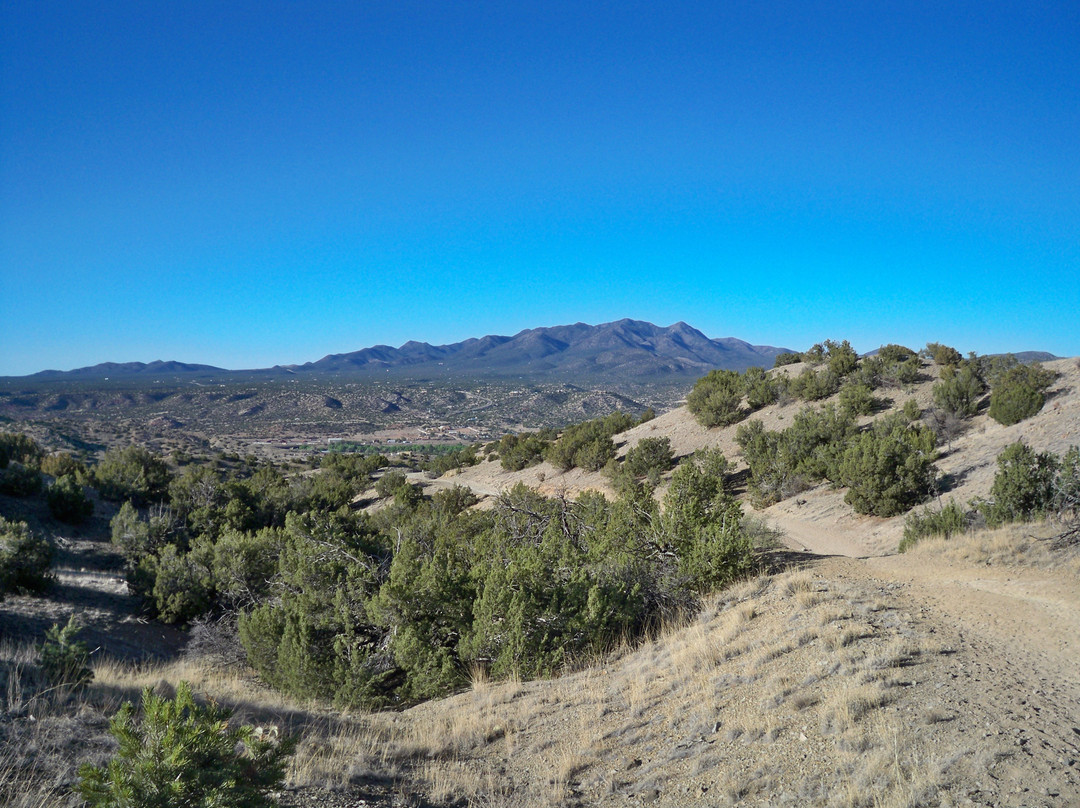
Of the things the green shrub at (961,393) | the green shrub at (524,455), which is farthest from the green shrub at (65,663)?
the green shrub at (524,455)

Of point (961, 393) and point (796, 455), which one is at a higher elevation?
point (961, 393)

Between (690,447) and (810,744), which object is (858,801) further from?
(690,447)

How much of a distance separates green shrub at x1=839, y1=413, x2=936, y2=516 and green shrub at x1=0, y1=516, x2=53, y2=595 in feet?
69.9

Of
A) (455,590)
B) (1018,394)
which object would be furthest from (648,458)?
(455,590)

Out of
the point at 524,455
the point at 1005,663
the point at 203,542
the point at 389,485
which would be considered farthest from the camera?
the point at 524,455

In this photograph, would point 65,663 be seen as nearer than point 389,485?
Yes

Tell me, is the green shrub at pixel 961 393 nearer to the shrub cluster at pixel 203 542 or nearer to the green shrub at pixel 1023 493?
the green shrub at pixel 1023 493

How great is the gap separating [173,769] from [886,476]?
18974mm

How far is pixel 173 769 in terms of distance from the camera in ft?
9.78

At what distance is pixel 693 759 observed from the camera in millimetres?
4738

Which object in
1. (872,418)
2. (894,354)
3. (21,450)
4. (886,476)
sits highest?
(894,354)

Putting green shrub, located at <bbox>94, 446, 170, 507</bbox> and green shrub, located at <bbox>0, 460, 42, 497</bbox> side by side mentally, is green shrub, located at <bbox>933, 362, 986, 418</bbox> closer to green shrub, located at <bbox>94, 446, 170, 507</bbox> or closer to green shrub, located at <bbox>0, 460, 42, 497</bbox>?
green shrub, located at <bbox>94, 446, 170, 507</bbox>

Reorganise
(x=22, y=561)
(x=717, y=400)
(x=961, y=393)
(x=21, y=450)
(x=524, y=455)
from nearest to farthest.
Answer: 1. (x=22, y=561)
2. (x=961, y=393)
3. (x=21, y=450)
4. (x=717, y=400)
5. (x=524, y=455)

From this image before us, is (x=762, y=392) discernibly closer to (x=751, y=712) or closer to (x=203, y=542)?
(x=203, y=542)
